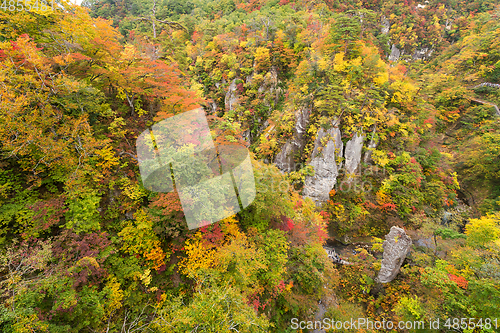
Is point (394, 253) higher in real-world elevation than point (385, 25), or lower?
lower

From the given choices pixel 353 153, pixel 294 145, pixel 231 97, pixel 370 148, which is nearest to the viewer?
pixel 370 148

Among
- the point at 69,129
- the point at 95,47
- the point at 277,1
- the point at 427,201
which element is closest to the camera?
the point at 69,129

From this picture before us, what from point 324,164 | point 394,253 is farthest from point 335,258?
point 324,164

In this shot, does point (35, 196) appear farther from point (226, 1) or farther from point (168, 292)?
point (226, 1)

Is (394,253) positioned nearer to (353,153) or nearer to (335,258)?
(335,258)

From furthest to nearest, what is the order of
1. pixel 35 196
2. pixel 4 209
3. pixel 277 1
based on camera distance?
pixel 277 1 < pixel 35 196 < pixel 4 209

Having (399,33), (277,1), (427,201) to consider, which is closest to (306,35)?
(277,1)

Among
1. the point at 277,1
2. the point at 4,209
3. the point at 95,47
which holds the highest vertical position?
the point at 277,1
